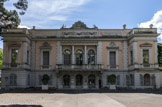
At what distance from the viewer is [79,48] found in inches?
1334

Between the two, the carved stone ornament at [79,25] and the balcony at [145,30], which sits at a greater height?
the carved stone ornament at [79,25]

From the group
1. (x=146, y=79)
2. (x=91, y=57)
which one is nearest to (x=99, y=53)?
(x=91, y=57)

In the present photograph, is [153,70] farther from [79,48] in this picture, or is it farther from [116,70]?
[79,48]

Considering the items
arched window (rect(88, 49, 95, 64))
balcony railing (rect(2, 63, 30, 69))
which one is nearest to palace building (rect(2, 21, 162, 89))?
arched window (rect(88, 49, 95, 64))

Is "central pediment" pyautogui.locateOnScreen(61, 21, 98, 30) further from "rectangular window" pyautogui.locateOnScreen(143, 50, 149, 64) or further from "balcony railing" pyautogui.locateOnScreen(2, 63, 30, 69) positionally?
"balcony railing" pyautogui.locateOnScreen(2, 63, 30, 69)

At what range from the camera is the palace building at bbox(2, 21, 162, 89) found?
30.6m

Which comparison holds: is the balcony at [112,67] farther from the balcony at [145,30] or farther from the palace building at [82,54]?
the balcony at [145,30]

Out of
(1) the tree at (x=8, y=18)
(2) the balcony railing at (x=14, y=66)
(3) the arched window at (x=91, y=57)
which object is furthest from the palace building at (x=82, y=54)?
(1) the tree at (x=8, y=18)

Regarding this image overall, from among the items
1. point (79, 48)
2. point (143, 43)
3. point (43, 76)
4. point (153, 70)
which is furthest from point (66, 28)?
point (153, 70)

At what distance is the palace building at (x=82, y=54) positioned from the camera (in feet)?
100

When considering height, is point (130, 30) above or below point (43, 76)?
above

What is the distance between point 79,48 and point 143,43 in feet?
32.8

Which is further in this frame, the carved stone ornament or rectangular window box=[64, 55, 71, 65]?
the carved stone ornament

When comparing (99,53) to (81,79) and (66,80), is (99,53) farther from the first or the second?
(66,80)
